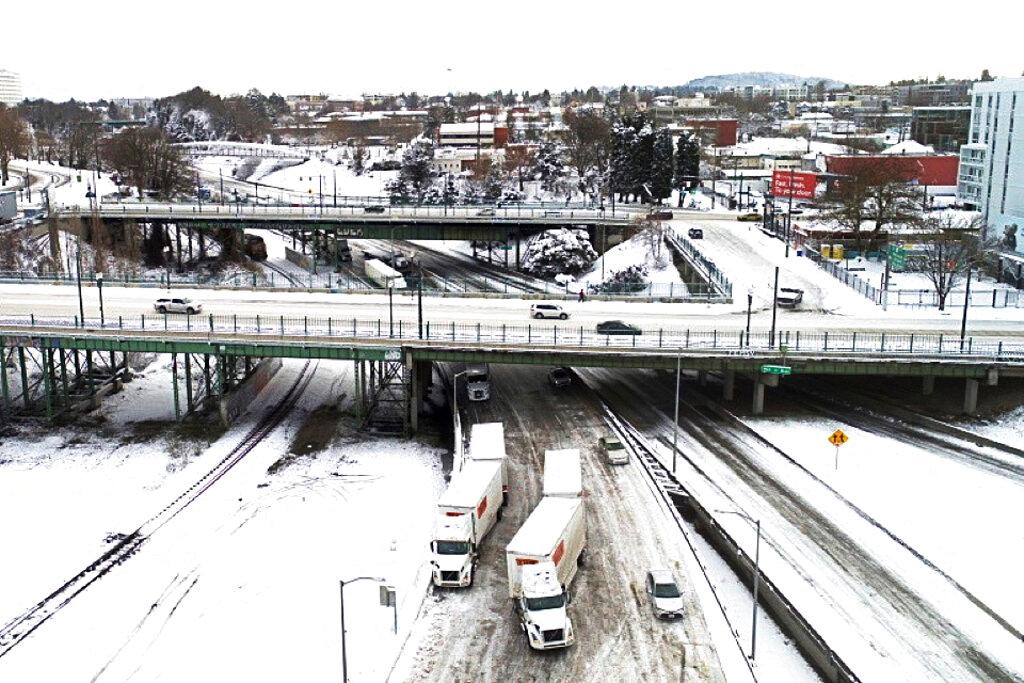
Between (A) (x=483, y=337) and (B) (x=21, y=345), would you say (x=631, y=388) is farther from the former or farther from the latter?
(B) (x=21, y=345)

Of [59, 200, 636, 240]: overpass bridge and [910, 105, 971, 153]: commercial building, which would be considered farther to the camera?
[910, 105, 971, 153]: commercial building

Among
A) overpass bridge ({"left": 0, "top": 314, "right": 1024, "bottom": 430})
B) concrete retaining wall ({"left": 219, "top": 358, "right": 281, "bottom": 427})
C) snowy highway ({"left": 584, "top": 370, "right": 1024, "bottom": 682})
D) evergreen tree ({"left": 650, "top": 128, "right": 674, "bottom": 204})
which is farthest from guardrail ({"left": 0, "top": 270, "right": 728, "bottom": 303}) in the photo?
evergreen tree ({"left": 650, "top": 128, "right": 674, "bottom": 204})

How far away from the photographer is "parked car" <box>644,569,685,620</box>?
1265 inches

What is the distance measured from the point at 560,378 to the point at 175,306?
21857 mm

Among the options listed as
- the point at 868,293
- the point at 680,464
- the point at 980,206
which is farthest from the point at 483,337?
the point at 980,206

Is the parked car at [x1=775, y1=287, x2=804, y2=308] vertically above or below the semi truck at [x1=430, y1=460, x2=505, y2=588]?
above

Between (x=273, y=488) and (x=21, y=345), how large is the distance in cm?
1762

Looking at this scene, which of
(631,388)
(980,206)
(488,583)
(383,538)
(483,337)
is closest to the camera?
(488,583)

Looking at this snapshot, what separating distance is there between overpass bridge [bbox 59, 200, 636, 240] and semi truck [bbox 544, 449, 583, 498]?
2348 inches

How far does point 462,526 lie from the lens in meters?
35.0

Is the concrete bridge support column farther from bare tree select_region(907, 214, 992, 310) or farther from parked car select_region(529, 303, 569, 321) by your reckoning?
parked car select_region(529, 303, 569, 321)

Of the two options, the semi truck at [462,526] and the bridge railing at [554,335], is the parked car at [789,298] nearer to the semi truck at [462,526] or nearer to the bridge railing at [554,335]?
the bridge railing at [554,335]

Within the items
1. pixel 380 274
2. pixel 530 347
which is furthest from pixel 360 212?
pixel 530 347

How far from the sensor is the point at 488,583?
34719 millimetres
